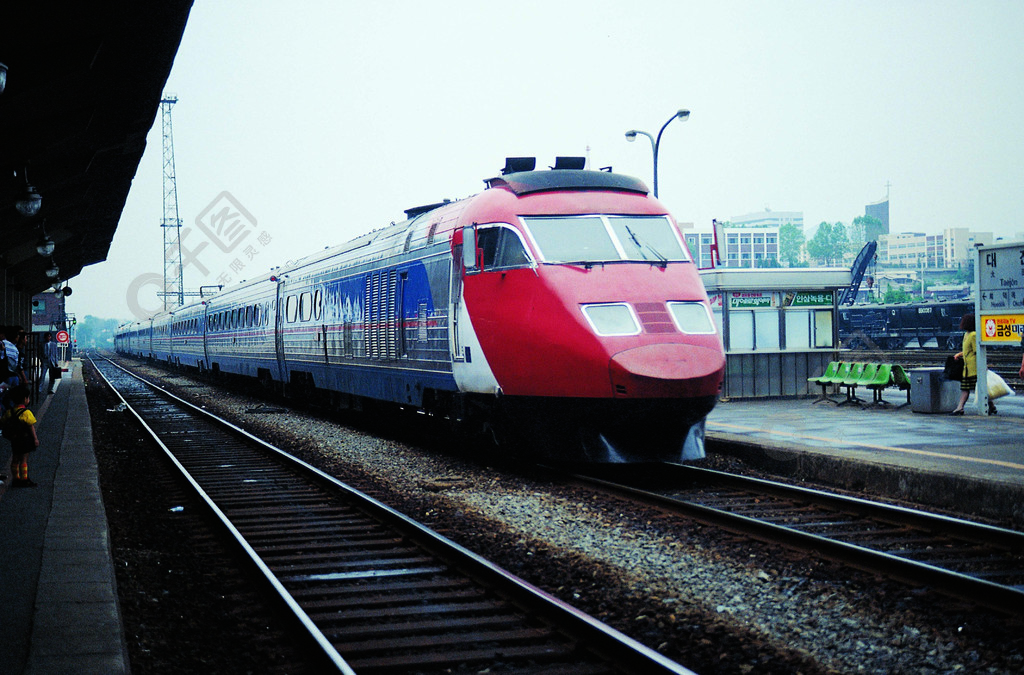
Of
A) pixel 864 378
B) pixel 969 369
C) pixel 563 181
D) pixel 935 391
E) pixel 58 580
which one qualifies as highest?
pixel 563 181

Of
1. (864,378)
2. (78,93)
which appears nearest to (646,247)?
(78,93)

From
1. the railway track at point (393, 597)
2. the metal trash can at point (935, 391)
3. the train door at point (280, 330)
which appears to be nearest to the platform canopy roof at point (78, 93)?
the railway track at point (393, 597)

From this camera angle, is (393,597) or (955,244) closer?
(393,597)

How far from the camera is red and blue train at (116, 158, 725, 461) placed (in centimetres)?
991

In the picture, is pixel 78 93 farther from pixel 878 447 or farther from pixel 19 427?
pixel 878 447

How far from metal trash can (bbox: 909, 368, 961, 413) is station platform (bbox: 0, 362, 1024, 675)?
1.29ft

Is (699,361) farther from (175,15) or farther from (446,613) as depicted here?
(175,15)

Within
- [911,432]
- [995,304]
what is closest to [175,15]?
[911,432]

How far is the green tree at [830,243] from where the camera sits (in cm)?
15075

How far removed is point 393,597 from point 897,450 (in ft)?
23.6

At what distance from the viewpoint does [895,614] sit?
5852mm

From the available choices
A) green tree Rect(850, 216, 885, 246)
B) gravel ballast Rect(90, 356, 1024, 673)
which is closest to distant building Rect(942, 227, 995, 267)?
green tree Rect(850, 216, 885, 246)

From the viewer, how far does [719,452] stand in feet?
42.4

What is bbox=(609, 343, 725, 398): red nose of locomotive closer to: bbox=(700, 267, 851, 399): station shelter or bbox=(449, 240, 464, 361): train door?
bbox=(449, 240, 464, 361): train door
